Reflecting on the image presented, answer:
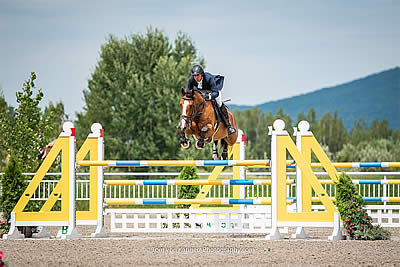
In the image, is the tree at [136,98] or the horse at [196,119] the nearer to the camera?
the horse at [196,119]

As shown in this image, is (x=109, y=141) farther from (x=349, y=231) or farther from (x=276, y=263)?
(x=276, y=263)

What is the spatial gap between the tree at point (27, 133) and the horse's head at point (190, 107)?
19.2 ft

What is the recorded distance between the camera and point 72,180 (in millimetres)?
7262

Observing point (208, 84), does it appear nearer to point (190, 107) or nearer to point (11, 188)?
point (190, 107)

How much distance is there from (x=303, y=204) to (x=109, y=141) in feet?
58.2

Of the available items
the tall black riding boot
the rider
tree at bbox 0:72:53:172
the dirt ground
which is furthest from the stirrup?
tree at bbox 0:72:53:172

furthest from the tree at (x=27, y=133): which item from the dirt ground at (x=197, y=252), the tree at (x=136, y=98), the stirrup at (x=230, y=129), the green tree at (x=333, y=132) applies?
the green tree at (x=333, y=132)

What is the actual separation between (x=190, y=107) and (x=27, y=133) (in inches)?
237

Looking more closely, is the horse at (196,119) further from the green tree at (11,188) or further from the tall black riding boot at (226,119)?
the green tree at (11,188)

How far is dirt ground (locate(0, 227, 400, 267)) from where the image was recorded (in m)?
5.12

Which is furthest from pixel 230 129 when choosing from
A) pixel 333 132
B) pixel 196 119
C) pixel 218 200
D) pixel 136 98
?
pixel 333 132

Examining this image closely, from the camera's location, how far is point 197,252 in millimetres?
5785

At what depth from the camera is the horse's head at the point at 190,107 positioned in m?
6.29

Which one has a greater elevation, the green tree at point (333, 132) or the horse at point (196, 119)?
the green tree at point (333, 132)
